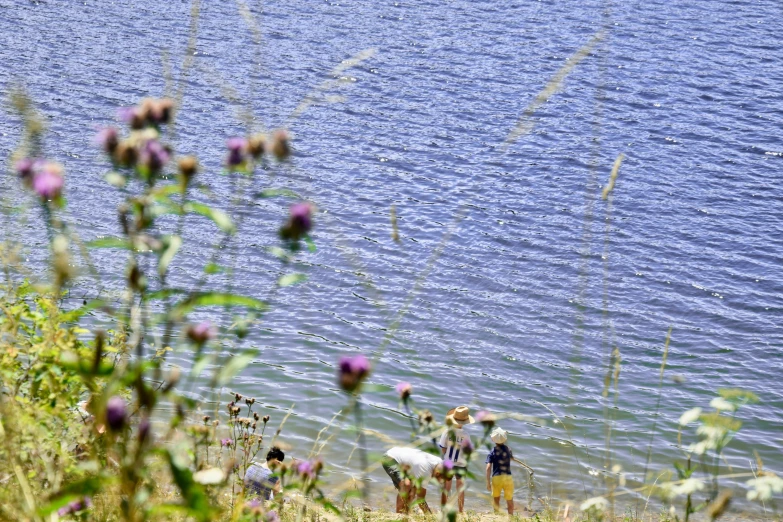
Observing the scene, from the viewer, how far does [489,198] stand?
55.3 feet

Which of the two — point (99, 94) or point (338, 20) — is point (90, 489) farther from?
point (338, 20)

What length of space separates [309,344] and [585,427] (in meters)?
3.59

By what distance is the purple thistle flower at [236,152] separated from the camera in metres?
2.20

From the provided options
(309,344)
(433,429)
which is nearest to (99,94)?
(309,344)

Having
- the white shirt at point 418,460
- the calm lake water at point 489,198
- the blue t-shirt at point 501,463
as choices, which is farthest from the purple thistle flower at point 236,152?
the blue t-shirt at point 501,463

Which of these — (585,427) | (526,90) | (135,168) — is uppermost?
(135,168)

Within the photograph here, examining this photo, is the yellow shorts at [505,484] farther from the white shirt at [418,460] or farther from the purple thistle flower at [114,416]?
the purple thistle flower at [114,416]

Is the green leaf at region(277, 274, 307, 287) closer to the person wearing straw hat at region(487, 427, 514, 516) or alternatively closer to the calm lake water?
the calm lake water

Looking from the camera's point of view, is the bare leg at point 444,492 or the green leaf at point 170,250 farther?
the bare leg at point 444,492

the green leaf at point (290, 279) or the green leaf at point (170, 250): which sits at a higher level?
the green leaf at point (170, 250)

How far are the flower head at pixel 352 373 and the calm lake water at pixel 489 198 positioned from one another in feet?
9.25

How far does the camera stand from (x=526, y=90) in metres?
21.9

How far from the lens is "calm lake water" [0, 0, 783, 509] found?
11.2m

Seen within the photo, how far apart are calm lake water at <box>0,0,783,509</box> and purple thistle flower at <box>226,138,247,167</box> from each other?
2773mm
